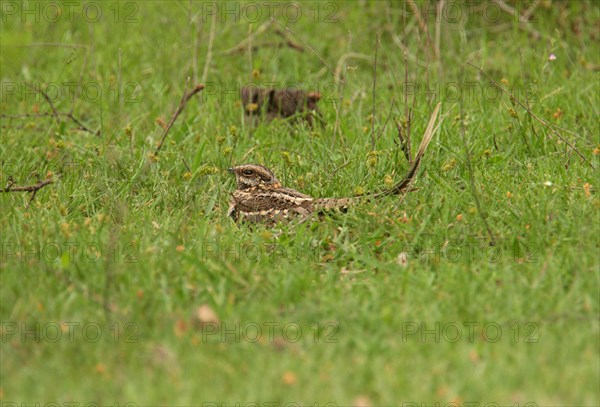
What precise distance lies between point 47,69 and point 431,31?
4.54m

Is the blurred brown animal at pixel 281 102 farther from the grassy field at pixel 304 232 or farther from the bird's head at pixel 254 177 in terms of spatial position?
the bird's head at pixel 254 177

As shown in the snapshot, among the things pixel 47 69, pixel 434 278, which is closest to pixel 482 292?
pixel 434 278

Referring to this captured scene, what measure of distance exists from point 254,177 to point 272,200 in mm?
413

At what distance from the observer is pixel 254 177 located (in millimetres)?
7984

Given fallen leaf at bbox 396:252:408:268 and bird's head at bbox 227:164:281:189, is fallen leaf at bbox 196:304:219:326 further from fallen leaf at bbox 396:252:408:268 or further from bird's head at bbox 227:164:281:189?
bird's head at bbox 227:164:281:189

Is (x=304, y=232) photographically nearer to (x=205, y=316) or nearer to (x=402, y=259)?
(x=402, y=259)

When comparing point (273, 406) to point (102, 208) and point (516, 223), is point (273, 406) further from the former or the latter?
point (102, 208)

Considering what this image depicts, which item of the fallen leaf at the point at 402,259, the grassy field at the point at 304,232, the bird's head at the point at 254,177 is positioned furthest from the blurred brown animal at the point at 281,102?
the fallen leaf at the point at 402,259

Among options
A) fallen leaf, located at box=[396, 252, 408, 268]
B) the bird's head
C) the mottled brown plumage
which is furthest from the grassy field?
the bird's head

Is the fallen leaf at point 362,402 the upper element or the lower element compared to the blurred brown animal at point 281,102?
lower

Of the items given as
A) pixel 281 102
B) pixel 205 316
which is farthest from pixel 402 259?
pixel 281 102

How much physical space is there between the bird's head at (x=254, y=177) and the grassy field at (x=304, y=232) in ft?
0.82

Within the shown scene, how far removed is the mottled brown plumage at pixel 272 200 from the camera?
7.36m

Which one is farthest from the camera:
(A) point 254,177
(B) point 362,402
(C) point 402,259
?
(A) point 254,177
